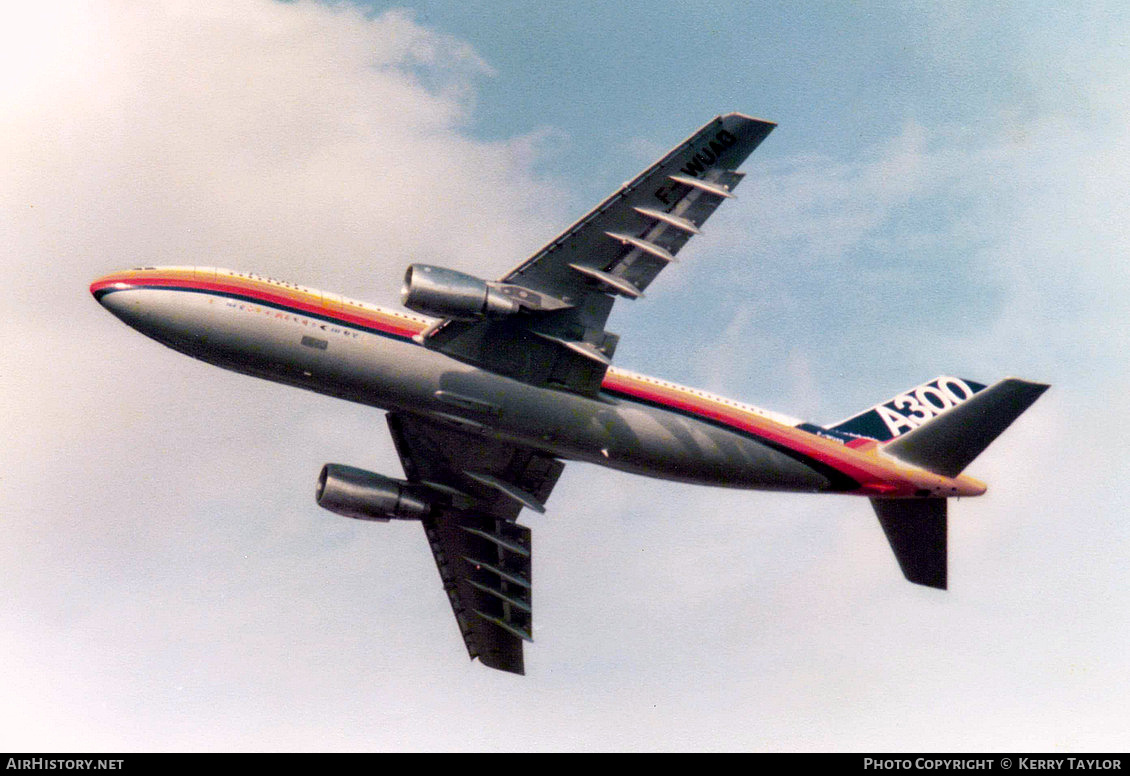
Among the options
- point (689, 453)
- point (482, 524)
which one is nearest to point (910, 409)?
point (689, 453)

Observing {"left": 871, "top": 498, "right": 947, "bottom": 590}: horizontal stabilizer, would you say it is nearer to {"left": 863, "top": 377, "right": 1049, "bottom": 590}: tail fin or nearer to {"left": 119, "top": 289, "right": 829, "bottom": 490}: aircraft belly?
{"left": 863, "top": 377, "right": 1049, "bottom": 590}: tail fin

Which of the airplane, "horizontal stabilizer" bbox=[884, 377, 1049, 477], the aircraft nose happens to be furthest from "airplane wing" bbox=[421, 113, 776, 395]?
"horizontal stabilizer" bbox=[884, 377, 1049, 477]

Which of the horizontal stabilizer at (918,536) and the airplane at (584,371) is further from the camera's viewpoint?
the horizontal stabilizer at (918,536)

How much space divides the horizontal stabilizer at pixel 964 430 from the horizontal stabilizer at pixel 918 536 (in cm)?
241

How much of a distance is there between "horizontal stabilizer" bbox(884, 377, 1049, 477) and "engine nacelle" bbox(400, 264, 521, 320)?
53.9 ft

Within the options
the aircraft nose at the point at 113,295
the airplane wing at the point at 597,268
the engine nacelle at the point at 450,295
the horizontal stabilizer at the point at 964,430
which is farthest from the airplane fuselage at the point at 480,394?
the engine nacelle at the point at 450,295

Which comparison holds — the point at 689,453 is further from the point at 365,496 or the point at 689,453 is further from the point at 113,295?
the point at 113,295

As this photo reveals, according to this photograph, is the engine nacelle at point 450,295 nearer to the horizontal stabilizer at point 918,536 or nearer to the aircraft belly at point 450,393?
the aircraft belly at point 450,393

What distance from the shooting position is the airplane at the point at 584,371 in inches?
1425

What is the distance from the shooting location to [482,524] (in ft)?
161

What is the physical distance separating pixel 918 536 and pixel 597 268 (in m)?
17.3

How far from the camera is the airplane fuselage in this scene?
119ft

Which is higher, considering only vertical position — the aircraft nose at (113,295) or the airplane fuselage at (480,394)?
the aircraft nose at (113,295)
